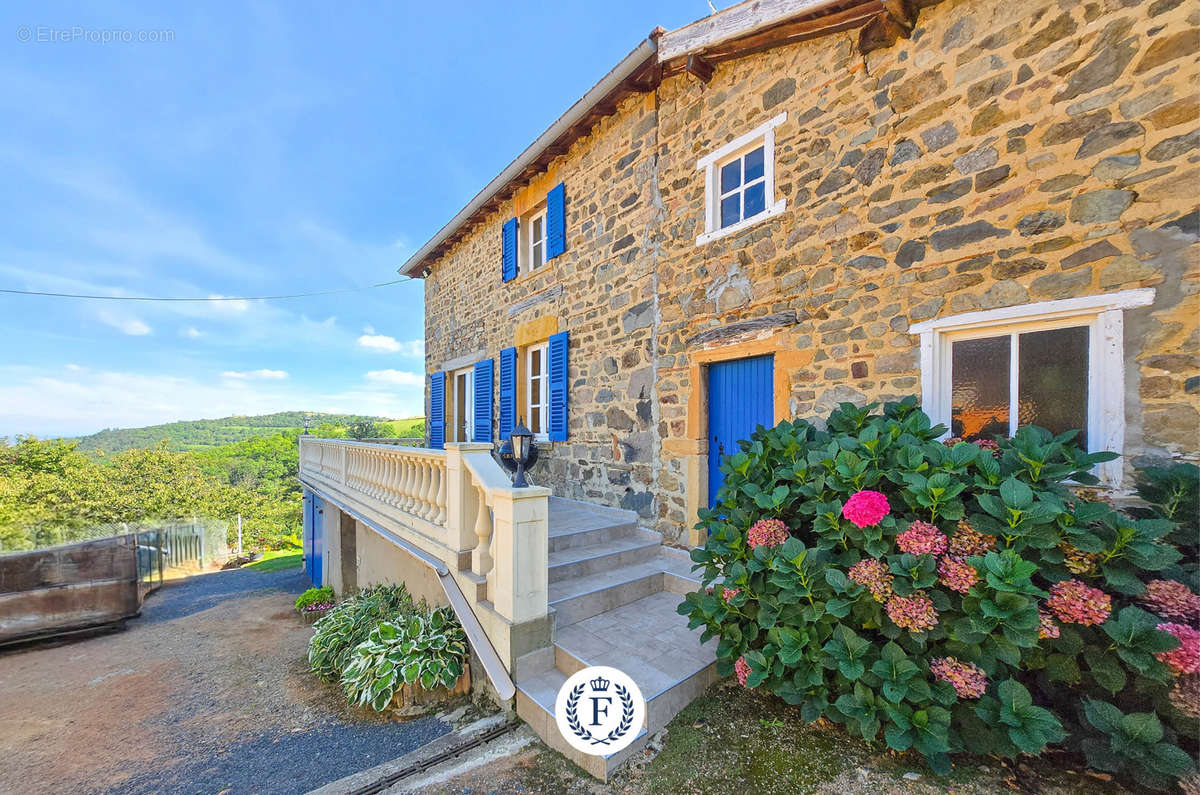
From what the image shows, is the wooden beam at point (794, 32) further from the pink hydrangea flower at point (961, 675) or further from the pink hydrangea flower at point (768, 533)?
the pink hydrangea flower at point (961, 675)

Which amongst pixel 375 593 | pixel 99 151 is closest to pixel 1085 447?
pixel 375 593

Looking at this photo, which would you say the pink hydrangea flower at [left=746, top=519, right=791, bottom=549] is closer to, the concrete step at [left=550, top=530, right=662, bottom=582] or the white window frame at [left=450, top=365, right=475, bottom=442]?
the concrete step at [left=550, top=530, right=662, bottom=582]

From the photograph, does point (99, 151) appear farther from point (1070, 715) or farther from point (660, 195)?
point (1070, 715)

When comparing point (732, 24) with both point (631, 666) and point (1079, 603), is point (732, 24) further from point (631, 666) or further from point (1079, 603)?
point (631, 666)

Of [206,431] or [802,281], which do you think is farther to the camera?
[206,431]

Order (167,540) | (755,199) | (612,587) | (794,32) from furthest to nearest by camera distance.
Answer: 1. (167,540)
2. (755,199)
3. (794,32)
4. (612,587)

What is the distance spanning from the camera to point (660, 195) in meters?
5.19

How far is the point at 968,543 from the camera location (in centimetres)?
204

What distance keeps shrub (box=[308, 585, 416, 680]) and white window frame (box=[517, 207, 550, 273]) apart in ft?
16.8

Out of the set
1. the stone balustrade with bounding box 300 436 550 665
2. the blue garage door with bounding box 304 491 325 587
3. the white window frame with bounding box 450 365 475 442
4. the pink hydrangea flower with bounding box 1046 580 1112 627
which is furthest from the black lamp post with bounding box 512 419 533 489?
the blue garage door with bounding box 304 491 325 587

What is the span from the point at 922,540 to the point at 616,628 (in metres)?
2.20

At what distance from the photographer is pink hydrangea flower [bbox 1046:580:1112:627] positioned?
1.82 meters

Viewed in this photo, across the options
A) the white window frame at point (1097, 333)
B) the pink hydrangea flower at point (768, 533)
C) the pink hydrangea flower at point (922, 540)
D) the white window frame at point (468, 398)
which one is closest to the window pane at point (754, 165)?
the white window frame at point (1097, 333)

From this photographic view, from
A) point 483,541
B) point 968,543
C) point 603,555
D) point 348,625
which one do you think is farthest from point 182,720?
point 968,543
